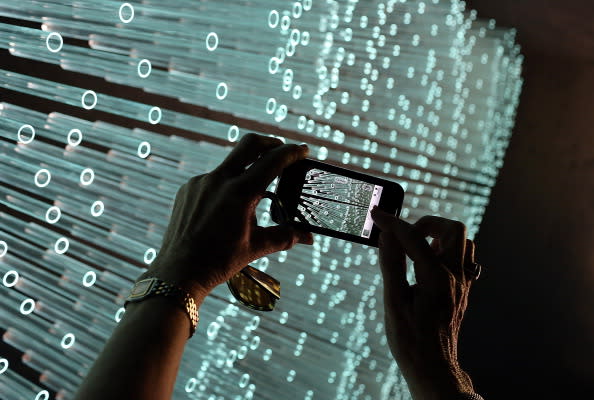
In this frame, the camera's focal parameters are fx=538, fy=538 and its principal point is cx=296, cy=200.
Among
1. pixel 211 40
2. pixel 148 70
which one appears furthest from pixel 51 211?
pixel 211 40

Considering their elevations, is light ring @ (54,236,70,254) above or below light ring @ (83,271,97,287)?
above

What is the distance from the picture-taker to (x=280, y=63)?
3.44 feet

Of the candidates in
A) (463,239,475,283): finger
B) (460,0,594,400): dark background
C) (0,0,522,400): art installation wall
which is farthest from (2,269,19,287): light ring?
(460,0,594,400): dark background

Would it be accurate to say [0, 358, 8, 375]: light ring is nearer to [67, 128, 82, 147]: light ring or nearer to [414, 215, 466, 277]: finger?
[67, 128, 82, 147]: light ring

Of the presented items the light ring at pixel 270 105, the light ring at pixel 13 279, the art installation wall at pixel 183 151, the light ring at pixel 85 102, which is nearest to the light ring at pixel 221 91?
the art installation wall at pixel 183 151

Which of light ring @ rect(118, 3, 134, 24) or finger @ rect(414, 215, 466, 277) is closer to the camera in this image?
finger @ rect(414, 215, 466, 277)

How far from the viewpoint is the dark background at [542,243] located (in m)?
2.78

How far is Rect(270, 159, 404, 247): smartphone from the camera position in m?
0.69

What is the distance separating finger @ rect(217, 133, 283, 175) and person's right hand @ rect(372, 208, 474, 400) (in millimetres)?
195

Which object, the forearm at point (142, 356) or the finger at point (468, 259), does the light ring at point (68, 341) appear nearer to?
the forearm at point (142, 356)

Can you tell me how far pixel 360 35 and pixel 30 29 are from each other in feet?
2.53

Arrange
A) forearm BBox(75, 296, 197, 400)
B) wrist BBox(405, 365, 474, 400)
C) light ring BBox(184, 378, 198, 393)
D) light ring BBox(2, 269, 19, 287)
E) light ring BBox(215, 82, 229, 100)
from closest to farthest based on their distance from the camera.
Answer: forearm BBox(75, 296, 197, 400)
wrist BBox(405, 365, 474, 400)
light ring BBox(2, 269, 19, 287)
light ring BBox(215, 82, 229, 100)
light ring BBox(184, 378, 198, 393)

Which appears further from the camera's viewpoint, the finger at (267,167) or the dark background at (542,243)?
the dark background at (542,243)

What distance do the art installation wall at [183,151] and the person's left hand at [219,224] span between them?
0.35 meters
